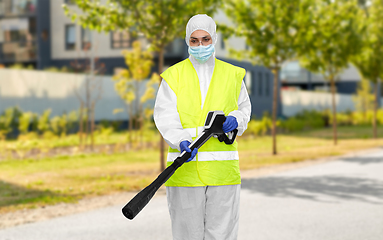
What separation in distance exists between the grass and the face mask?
5.01 meters

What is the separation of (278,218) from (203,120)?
383 cm

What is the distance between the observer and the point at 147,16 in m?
10.3

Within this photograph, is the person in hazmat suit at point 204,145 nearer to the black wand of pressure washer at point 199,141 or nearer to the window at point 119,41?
the black wand of pressure washer at point 199,141

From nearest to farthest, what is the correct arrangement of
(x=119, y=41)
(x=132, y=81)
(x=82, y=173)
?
1. (x=82, y=173)
2. (x=132, y=81)
3. (x=119, y=41)

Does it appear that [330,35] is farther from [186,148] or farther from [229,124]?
[186,148]

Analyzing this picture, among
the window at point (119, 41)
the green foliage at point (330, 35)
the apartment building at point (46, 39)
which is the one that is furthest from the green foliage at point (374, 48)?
the window at point (119, 41)

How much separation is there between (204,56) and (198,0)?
298 inches

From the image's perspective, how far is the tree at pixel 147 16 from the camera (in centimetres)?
1002

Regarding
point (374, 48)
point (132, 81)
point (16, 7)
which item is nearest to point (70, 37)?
point (16, 7)

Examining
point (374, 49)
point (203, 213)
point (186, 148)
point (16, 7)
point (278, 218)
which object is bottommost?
point (278, 218)

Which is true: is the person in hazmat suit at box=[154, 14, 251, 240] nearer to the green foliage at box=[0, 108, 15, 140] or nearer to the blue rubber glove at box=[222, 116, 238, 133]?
the blue rubber glove at box=[222, 116, 238, 133]

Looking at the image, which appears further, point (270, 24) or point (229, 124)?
point (270, 24)

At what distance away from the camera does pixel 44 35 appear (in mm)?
32094

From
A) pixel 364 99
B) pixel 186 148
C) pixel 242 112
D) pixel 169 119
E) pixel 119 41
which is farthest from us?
pixel 364 99
